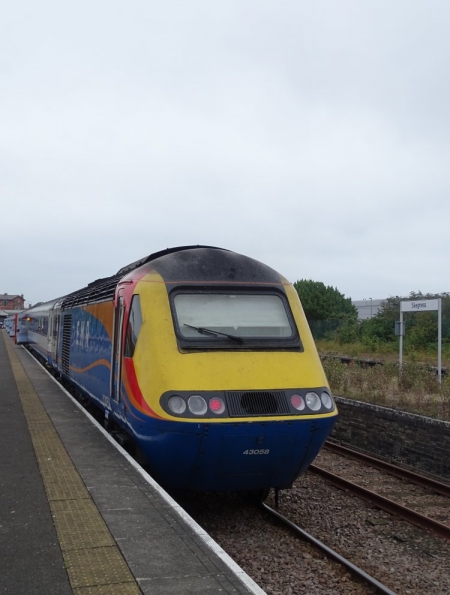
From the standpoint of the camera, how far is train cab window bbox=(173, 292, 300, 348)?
7477 mm

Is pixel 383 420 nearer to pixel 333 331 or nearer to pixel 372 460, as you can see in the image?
pixel 372 460

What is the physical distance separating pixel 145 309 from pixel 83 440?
109 inches

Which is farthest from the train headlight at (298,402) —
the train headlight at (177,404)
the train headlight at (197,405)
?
the train headlight at (177,404)

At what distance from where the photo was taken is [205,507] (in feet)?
27.2

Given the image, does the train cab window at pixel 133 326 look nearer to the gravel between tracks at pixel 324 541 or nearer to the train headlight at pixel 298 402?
the train headlight at pixel 298 402

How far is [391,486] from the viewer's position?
1017cm

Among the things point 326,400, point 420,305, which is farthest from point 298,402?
point 420,305

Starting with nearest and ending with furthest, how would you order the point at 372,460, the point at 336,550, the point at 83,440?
the point at 336,550
the point at 83,440
the point at 372,460

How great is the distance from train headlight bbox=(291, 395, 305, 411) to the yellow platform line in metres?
2.44

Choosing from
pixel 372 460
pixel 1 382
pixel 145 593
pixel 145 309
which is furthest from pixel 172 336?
pixel 1 382

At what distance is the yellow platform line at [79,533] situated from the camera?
4.30 meters

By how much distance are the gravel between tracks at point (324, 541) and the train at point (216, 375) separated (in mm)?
583

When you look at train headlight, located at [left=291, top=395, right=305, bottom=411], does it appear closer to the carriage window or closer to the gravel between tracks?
the carriage window

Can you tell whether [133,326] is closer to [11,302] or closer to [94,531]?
[94,531]
